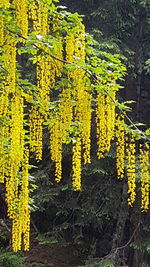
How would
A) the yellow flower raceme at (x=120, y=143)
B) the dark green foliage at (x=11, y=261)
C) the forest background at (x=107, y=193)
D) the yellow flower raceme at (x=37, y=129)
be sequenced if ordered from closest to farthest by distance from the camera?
the yellow flower raceme at (x=120, y=143) < the yellow flower raceme at (x=37, y=129) < the dark green foliage at (x=11, y=261) < the forest background at (x=107, y=193)

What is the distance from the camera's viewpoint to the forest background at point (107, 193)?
924 centimetres

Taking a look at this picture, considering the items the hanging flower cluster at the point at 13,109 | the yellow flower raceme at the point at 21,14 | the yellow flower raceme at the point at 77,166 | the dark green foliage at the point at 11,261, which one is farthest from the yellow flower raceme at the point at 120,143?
the dark green foliage at the point at 11,261

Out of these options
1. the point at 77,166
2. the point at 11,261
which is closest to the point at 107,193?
the point at 11,261

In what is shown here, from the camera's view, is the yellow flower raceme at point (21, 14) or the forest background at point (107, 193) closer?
the yellow flower raceme at point (21, 14)

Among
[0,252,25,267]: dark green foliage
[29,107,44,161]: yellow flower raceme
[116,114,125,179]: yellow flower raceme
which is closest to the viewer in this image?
[116,114,125,179]: yellow flower raceme

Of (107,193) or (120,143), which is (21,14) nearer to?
(120,143)

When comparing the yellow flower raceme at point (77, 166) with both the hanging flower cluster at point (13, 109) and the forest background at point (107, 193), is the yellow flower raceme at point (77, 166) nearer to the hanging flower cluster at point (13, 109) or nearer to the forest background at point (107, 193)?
the hanging flower cluster at point (13, 109)

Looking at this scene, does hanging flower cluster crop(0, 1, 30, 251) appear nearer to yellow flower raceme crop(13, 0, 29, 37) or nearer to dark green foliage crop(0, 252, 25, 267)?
yellow flower raceme crop(13, 0, 29, 37)

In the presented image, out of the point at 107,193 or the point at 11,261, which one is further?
the point at 107,193

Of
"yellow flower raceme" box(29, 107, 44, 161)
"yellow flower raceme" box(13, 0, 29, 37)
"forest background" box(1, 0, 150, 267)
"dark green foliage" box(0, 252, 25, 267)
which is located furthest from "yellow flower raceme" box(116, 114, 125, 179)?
"dark green foliage" box(0, 252, 25, 267)

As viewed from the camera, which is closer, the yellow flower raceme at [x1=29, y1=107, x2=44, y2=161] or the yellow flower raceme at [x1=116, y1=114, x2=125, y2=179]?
the yellow flower raceme at [x1=116, y1=114, x2=125, y2=179]

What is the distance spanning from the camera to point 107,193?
9.59 meters

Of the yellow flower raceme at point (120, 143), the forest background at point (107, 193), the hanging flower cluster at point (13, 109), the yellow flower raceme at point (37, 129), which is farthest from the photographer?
the forest background at point (107, 193)

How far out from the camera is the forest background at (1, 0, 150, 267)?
924cm
